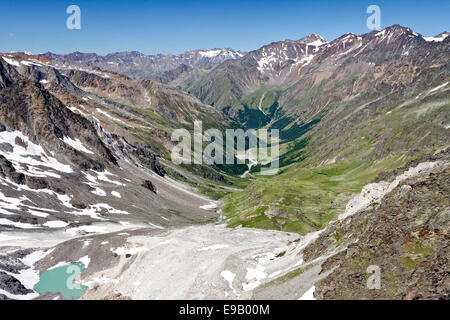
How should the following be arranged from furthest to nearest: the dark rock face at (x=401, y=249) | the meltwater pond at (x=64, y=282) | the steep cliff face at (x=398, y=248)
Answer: the meltwater pond at (x=64, y=282) < the steep cliff face at (x=398, y=248) < the dark rock face at (x=401, y=249)

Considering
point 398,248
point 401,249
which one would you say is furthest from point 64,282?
point 401,249

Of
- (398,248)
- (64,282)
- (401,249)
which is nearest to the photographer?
(401,249)

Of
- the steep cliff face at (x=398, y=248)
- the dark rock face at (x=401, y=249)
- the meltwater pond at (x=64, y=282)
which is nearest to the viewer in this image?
the dark rock face at (x=401, y=249)

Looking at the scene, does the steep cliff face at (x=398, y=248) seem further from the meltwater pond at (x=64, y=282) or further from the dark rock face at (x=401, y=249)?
the meltwater pond at (x=64, y=282)

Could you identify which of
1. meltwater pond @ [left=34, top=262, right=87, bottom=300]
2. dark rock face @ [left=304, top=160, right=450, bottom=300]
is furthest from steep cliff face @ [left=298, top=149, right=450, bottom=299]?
meltwater pond @ [left=34, top=262, right=87, bottom=300]

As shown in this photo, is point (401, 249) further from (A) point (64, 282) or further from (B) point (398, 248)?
(A) point (64, 282)

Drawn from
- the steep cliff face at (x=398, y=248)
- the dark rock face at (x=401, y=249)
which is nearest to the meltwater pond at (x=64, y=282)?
the steep cliff face at (x=398, y=248)

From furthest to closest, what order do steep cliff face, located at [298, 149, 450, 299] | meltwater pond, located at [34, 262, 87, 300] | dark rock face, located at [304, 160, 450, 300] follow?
meltwater pond, located at [34, 262, 87, 300] → steep cliff face, located at [298, 149, 450, 299] → dark rock face, located at [304, 160, 450, 300]

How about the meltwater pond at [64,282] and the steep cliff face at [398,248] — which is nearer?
the steep cliff face at [398,248]

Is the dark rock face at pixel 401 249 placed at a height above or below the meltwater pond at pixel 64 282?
above

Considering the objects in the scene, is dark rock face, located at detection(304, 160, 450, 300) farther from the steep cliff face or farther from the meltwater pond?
the meltwater pond
